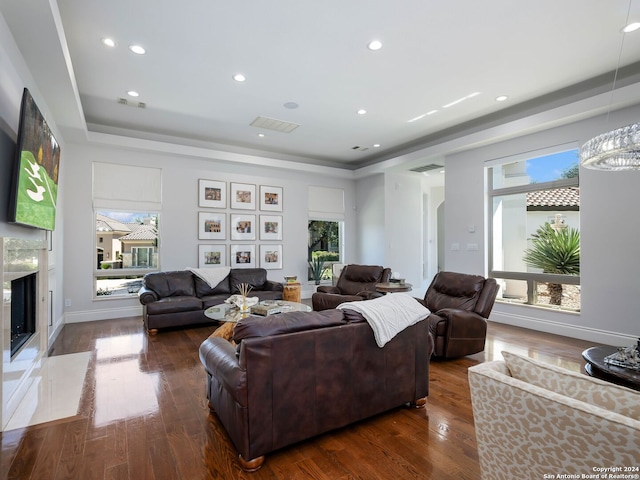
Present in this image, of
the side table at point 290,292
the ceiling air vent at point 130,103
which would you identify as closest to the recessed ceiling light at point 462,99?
the side table at point 290,292

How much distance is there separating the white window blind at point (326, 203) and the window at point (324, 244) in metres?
0.17

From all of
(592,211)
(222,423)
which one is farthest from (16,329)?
(592,211)

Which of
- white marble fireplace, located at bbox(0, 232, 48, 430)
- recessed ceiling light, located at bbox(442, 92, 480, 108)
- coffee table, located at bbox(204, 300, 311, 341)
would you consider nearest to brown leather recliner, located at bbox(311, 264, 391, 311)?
coffee table, located at bbox(204, 300, 311, 341)

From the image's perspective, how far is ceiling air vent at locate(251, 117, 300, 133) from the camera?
5555 mm

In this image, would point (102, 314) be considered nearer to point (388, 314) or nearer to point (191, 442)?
point (191, 442)

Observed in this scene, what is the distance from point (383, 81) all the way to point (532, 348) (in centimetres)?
393

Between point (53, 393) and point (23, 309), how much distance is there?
1060 mm

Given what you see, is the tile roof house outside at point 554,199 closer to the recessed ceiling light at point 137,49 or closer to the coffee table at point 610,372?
the coffee table at point 610,372

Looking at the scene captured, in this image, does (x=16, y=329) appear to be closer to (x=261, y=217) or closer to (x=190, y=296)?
(x=190, y=296)

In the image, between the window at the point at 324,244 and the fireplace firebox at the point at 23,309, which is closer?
the fireplace firebox at the point at 23,309

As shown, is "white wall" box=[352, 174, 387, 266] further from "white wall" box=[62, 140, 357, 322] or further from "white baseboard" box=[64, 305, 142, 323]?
"white baseboard" box=[64, 305, 142, 323]

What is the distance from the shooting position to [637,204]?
13.6ft

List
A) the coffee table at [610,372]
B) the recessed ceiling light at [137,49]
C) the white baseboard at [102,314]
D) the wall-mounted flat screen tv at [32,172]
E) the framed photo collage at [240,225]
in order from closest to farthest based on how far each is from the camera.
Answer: the coffee table at [610,372], the wall-mounted flat screen tv at [32,172], the recessed ceiling light at [137,49], the white baseboard at [102,314], the framed photo collage at [240,225]

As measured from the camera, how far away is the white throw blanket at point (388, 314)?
7.56 ft
